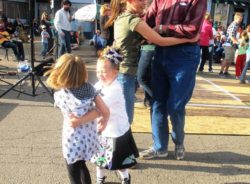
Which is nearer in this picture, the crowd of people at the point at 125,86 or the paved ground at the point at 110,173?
the crowd of people at the point at 125,86

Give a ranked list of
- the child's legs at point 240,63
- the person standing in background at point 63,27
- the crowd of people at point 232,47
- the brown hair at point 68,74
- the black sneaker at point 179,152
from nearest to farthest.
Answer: the brown hair at point 68,74
the black sneaker at point 179,152
the crowd of people at point 232,47
the child's legs at point 240,63
the person standing in background at point 63,27

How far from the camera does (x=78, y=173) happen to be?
308 cm

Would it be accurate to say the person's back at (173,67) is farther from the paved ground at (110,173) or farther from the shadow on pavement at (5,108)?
the shadow on pavement at (5,108)

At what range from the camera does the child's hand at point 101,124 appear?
10.2ft

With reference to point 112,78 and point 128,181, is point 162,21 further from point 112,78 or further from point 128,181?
point 128,181

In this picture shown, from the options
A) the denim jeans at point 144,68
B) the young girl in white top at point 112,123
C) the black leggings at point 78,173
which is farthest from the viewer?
the denim jeans at point 144,68

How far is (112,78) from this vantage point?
330cm

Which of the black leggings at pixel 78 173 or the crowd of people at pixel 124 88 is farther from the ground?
the crowd of people at pixel 124 88

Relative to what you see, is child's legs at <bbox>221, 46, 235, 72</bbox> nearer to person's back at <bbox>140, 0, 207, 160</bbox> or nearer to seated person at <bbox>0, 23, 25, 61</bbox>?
seated person at <bbox>0, 23, 25, 61</bbox>

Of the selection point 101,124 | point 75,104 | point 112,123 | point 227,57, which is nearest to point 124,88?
point 112,123

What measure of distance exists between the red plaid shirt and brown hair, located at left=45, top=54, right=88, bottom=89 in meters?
1.20

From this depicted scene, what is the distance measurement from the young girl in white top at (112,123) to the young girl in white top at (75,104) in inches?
9.8

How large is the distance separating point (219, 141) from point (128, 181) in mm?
1872

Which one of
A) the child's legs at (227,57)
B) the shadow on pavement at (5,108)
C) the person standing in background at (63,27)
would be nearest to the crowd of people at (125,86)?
the shadow on pavement at (5,108)
